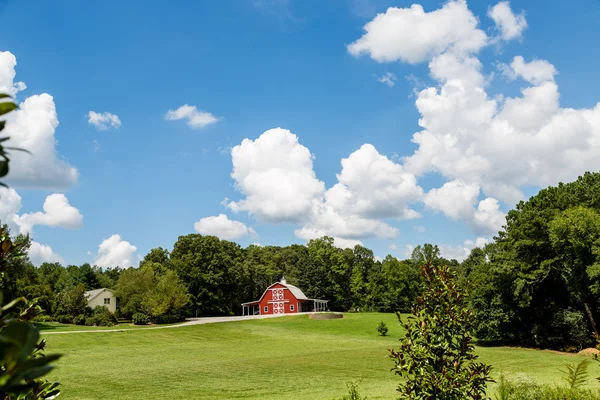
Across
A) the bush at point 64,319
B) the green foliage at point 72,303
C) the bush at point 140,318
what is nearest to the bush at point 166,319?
the bush at point 140,318

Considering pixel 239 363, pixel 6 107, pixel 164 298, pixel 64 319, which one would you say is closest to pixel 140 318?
pixel 164 298

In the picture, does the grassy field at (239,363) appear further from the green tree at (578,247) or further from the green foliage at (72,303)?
the green foliage at (72,303)

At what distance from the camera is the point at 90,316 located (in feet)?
177

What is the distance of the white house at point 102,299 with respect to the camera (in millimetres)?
57253

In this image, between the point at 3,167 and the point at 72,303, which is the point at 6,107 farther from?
the point at 72,303

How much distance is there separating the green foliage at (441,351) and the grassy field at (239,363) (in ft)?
16.7

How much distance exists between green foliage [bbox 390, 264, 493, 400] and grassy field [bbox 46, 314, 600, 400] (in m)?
5.09

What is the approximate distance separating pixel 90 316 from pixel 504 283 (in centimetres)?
4648

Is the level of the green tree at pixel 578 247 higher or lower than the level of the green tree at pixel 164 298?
higher

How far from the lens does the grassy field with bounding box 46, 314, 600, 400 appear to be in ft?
54.0

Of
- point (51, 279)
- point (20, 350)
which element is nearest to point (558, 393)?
point (20, 350)

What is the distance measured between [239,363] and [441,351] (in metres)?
21.5

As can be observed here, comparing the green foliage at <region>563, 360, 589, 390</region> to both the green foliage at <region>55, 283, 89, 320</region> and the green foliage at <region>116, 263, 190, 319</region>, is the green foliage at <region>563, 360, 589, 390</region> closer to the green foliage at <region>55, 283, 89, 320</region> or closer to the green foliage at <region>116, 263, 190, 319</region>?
the green foliage at <region>116, 263, 190, 319</region>

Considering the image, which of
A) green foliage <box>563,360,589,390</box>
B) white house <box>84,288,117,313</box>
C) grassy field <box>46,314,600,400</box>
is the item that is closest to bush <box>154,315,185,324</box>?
grassy field <box>46,314,600,400</box>
